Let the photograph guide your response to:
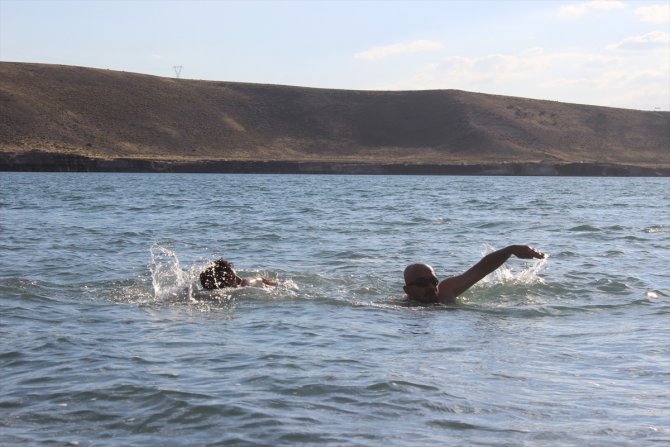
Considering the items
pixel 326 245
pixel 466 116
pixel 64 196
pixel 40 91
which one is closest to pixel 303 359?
pixel 326 245

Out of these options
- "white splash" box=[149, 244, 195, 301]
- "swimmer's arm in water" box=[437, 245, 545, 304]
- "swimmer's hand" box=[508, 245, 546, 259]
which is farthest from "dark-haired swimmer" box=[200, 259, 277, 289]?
"swimmer's hand" box=[508, 245, 546, 259]

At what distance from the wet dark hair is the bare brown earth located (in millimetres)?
72540

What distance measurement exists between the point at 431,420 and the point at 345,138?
11313 centimetres

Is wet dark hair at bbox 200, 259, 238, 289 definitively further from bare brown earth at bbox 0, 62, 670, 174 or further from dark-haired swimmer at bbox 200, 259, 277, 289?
bare brown earth at bbox 0, 62, 670, 174

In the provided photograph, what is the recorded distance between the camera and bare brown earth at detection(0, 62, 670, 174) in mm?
97438

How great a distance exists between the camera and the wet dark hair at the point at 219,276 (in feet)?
38.1

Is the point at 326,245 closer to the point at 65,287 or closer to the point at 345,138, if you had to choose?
the point at 65,287

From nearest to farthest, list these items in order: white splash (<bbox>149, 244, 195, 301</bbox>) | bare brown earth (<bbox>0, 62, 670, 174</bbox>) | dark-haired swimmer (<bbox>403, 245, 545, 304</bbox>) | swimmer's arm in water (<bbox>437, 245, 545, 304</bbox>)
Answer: swimmer's arm in water (<bbox>437, 245, 545, 304</bbox>) → dark-haired swimmer (<bbox>403, 245, 545, 304</bbox>) → white splash (<bbox>149, 244, 195, 301</bbox>) → bare brown earth (<bbox>0, 62, 670, 174</bbox>)

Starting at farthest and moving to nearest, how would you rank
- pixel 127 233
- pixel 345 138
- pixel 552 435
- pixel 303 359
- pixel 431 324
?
pixel 345 138 < pixel 127 233 < pixel 431 324 < pixel 303 359 < pixel 552 435

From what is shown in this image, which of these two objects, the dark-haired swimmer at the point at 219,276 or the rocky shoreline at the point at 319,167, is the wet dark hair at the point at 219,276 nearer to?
the dark-haired swimmer at the point at 219,276

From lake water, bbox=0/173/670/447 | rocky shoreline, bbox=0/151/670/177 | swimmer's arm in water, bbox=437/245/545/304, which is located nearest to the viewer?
lake water, bbox=0/173/670/447

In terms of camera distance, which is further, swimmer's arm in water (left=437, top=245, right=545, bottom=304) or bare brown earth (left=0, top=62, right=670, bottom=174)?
bare brown earth (left=0, top=62, right=670, bottom=174)

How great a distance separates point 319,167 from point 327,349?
8074cm

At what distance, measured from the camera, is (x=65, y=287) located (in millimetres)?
12250
